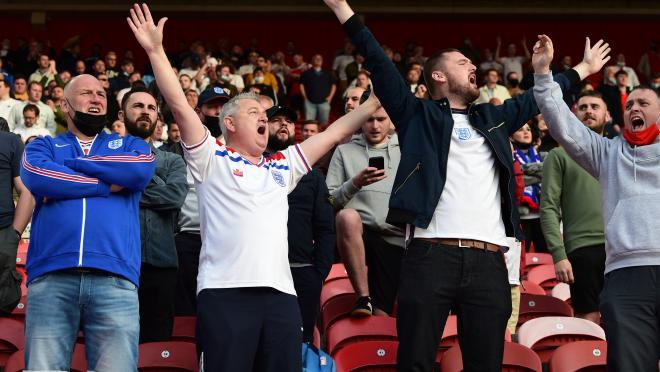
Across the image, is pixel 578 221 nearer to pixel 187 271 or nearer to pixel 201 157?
pixel 187 271

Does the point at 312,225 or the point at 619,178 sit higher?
the point at 619,178

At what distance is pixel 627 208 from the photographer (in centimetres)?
457

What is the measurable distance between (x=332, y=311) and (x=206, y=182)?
1.88 metres

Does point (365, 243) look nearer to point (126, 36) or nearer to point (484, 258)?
point (484, 258)

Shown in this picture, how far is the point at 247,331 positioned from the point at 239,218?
0.46 m

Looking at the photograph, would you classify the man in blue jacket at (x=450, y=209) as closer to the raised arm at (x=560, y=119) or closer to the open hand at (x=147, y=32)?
the raised arm at (x=560, y=119)

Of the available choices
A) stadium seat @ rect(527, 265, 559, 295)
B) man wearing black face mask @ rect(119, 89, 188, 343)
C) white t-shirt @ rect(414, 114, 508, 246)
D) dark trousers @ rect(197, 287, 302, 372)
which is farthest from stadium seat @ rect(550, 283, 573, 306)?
dark trousers @ rect(197, 287, 302, 372)

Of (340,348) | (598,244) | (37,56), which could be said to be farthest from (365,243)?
(37,56)

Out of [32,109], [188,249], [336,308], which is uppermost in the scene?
[32,109]

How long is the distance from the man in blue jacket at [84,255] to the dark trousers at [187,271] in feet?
5.01

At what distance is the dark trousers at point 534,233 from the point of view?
9.03 meters

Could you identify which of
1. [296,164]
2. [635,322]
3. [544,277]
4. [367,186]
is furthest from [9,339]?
[544,277]

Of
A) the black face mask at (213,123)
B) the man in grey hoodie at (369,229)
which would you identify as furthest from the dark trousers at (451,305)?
the black face mask at (213,123)

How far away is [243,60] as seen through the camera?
19516 mm
